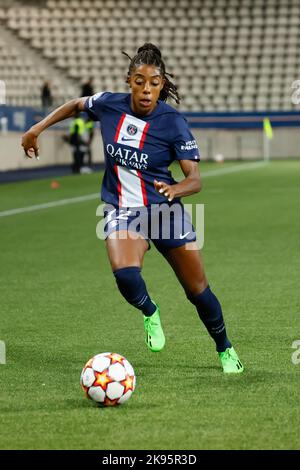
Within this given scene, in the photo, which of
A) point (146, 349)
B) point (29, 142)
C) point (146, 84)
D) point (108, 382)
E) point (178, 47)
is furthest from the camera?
point (178, 47)

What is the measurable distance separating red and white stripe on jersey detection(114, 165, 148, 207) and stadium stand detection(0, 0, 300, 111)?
31956mm

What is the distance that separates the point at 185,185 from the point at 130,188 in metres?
0.55

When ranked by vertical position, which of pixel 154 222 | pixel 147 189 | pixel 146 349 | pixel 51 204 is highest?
pixel 147 189

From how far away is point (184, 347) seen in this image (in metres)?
7.46

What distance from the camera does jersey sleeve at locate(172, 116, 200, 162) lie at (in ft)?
21.0

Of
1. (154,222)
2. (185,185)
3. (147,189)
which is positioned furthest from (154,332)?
(185,185)

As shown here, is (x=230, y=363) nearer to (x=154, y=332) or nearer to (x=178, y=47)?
(x=154, y=332)

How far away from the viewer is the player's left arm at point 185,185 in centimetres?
587

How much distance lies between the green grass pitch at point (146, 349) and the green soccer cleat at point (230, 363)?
0.06 metres

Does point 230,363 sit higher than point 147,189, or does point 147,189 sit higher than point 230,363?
point 147,189

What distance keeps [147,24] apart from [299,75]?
5.69 metres

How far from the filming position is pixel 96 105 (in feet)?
22.4

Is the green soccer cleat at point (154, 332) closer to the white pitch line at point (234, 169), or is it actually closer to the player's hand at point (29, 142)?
the player's hand at point (29, 142)

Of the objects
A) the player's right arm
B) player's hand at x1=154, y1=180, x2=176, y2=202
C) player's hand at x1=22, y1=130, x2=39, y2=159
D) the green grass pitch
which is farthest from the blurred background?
player's hand at x1=154, y1=180, x2=176, y2=202
